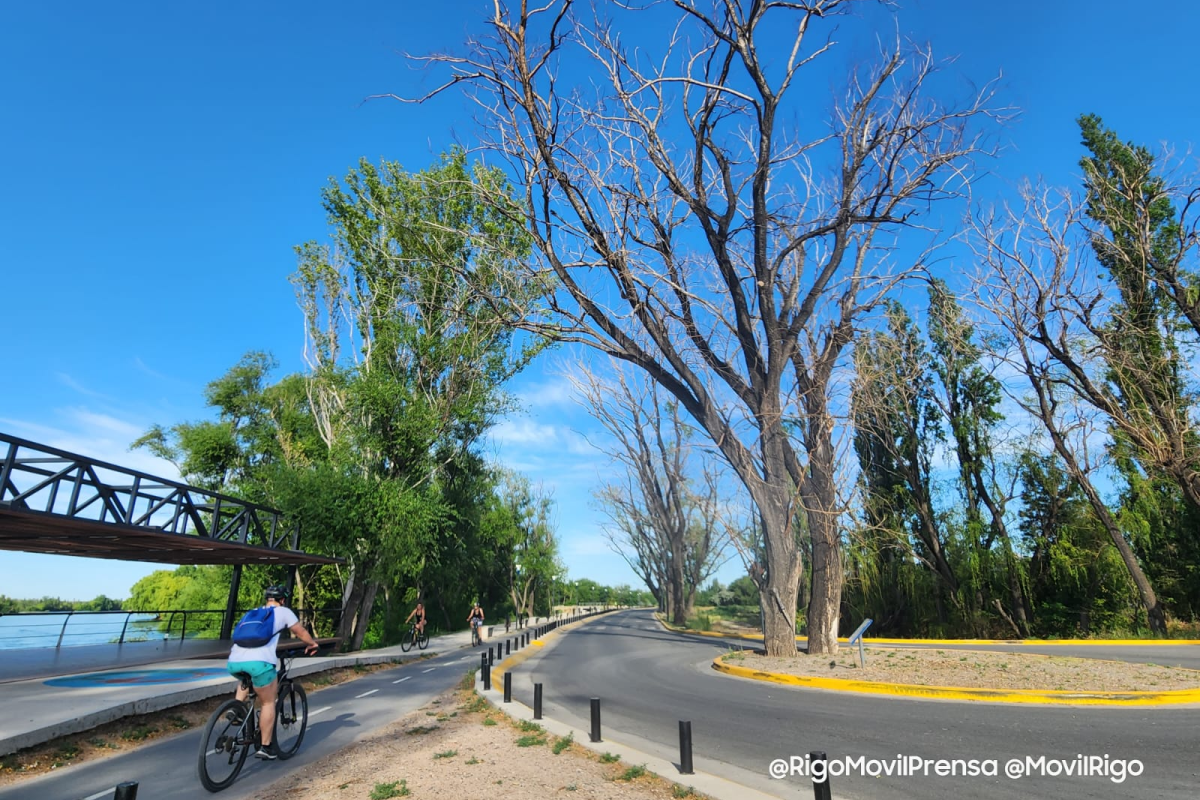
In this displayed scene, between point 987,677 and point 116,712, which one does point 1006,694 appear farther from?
point 116,712

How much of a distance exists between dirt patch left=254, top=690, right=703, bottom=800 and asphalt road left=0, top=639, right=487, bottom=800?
0.38m

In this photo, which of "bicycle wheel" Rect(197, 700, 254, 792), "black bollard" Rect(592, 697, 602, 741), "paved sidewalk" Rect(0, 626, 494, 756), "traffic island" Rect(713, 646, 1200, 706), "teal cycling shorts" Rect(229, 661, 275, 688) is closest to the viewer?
"bicycle wheel" Rect(197, 700, 254, 792)

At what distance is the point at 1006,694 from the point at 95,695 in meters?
13.8

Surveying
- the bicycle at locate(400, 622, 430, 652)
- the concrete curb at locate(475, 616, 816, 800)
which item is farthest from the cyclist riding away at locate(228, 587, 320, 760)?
the bicycle at locate(400, 622, 430, 652)

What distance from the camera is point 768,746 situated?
726cm

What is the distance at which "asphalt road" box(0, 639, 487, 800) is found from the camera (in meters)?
5.86

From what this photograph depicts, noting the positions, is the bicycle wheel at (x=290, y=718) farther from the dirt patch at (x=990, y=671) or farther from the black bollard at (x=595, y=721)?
the dirt patch at (x=990, y=671)

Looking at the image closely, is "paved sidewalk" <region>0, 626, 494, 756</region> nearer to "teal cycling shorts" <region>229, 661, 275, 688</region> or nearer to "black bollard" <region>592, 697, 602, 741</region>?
"teal cycling shorts" <region>229, 661, 275, 688</region>

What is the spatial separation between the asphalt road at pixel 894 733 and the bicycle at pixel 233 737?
3.59 meters

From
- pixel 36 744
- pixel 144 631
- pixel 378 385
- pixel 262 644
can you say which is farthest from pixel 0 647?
pixel 262 644

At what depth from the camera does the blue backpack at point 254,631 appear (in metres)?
6.39

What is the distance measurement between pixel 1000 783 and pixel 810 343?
45.8ft

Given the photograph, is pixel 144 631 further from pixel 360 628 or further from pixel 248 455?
pixel 248 455

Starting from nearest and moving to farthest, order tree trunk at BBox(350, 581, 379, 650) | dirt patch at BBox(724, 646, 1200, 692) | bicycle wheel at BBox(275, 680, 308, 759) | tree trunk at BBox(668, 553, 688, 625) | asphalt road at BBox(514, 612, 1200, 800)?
asphalt road at BBox(514, 612, 1200, 800), bicycle wheel at BBox(275, 680, 308, 759), dirt patch at BBox(724, 646, 1200, 692), tree trunk at BBox(350, 581, 379, 650), tree trunk at BBox(668, 553, 688, 625)
